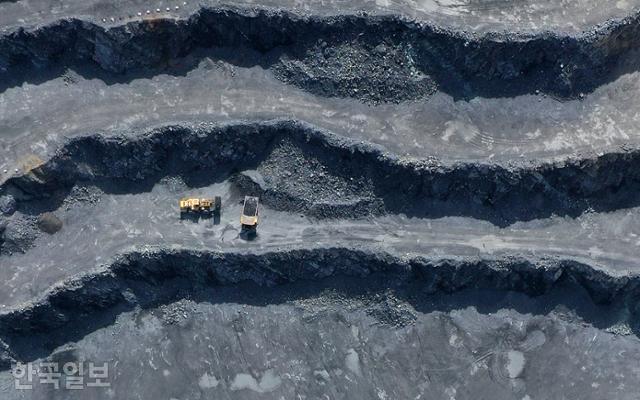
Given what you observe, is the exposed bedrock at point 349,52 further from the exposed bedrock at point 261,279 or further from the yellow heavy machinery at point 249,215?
the exposed bedrock at point 261,279

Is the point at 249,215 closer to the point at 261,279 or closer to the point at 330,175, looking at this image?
the point at 261,279

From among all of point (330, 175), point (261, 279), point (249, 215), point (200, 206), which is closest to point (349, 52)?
point (330, 175)

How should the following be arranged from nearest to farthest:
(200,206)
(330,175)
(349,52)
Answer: (200,206)
(349,52)
(330,175)

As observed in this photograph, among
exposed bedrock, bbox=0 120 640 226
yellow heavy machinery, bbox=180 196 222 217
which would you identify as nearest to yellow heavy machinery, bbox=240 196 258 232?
exposed bedrock, bbox=0 120 640 226

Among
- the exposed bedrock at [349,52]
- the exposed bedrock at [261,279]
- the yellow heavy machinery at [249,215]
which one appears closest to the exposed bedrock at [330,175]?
the yellow heavy machinery at [249,215]

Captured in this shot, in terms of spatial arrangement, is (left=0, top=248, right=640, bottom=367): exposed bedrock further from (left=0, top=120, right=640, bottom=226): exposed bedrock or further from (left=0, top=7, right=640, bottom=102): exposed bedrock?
(left=0, top=7, right=640, bottom=102): exposed bedrock

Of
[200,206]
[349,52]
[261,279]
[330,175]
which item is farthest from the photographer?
[330,175]
